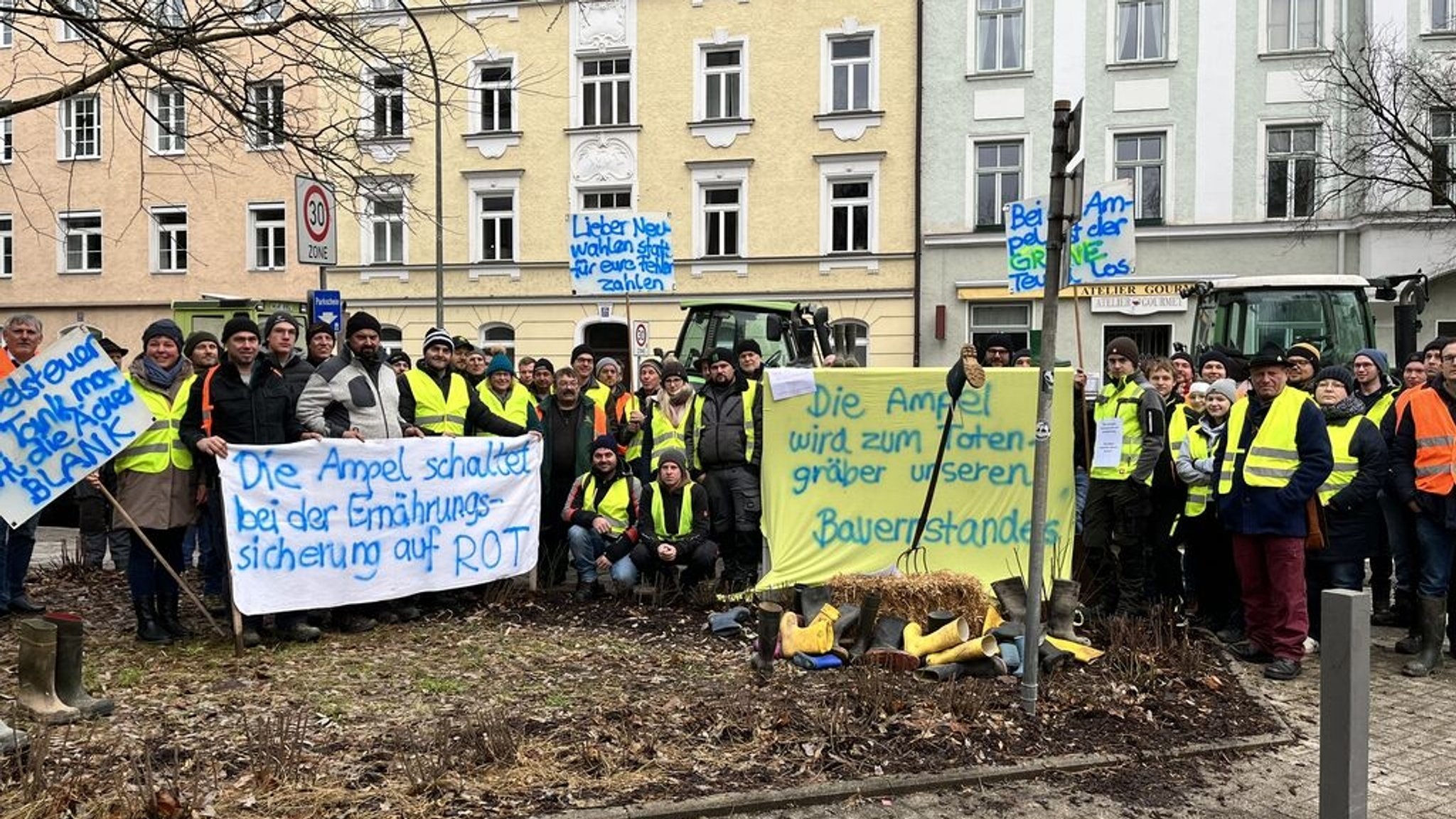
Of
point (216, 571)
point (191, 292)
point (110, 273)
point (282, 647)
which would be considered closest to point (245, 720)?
point (282, 647)

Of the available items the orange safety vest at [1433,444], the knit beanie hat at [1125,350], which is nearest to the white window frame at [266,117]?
the knit beanie hat at [1125,350]

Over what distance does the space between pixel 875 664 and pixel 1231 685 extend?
6.08ft

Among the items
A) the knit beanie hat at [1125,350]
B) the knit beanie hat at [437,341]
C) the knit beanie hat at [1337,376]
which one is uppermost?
the knit beanie hat at [437,341]

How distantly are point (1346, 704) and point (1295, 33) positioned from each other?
22.5 metres

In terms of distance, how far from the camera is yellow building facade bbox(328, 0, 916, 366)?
23.9m

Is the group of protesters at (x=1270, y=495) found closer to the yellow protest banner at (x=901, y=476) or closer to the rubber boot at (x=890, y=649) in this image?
the yellow protest banner at (x=901, y=476)

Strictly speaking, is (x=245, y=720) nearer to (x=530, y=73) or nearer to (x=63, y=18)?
(x=63, y=18)

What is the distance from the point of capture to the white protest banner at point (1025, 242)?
10070 millimetres

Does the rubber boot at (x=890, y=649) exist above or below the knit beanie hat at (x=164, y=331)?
below

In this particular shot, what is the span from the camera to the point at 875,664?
6.07 metres

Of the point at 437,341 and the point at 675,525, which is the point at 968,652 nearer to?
the point at 675,525

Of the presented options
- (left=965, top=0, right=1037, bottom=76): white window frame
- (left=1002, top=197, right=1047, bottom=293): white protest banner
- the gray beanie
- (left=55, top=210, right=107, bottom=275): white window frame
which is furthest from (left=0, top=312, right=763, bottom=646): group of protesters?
(left=55, top=210, right=107, bottom=275): white window frame

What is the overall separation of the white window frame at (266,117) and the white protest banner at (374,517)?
175 cm

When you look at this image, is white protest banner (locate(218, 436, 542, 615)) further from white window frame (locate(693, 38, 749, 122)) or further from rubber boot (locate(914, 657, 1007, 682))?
white window frame (locate(693, 38, 749, 122))
